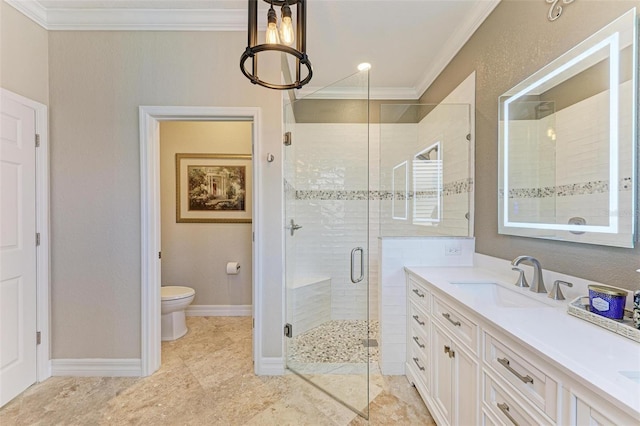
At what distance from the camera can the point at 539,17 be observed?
1450mm

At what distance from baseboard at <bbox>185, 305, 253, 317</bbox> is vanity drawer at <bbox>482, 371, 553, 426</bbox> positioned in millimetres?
2586

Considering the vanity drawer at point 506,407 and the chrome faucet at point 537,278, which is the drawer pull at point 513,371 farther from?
the chrome faucet at point 537,278

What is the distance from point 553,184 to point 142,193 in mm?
2609

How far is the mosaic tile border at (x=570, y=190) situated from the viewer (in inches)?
41.8

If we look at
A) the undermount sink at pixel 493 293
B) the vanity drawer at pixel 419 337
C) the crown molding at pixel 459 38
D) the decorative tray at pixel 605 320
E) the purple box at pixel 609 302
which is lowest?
the vanity drawer at pixel 419 337

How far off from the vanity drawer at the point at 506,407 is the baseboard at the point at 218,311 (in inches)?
102

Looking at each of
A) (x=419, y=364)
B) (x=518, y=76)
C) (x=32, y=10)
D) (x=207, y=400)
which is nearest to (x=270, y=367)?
(x=207, y=400)

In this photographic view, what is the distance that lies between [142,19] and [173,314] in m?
2.49

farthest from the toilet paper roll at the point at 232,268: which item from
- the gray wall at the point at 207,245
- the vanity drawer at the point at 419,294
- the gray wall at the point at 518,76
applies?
the gray wall at the point at 518,76

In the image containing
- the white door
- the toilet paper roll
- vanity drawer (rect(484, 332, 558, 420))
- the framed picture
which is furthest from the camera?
the framed picture

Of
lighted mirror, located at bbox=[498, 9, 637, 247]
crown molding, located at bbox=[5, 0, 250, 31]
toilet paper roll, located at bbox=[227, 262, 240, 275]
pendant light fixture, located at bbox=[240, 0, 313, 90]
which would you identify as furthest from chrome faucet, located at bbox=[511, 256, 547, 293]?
toilet paper roll, located at bbox=[227, 262, 240, 275]

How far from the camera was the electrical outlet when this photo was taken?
2049mm

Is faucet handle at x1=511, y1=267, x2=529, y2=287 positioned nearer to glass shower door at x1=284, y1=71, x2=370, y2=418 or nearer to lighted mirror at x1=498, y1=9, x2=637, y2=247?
lighted mirror at x1=498, y1=9, x2=637, y2=247

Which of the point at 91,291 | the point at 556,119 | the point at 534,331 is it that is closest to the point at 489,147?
the point at 556,119
